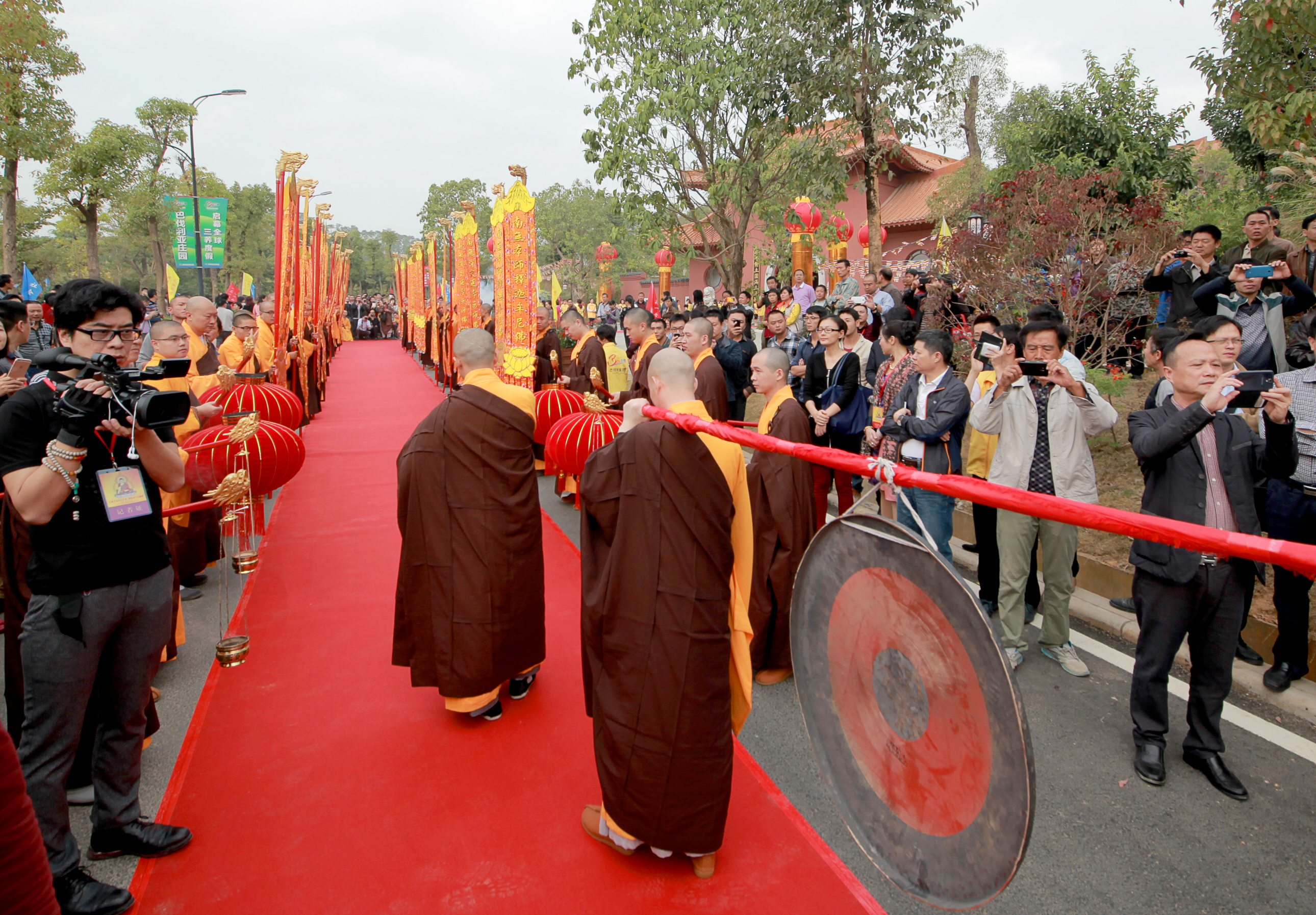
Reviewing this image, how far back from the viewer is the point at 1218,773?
8.88 ft

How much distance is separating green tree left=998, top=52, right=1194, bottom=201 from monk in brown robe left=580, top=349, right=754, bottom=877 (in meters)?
12.8

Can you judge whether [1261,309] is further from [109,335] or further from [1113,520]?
[109,335]

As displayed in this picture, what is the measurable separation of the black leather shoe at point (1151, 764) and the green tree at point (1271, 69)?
15.9ft

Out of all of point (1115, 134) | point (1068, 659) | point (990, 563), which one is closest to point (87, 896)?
point (1068, 659)

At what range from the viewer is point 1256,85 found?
5.84 metres

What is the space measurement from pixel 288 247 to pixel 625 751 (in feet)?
27.6

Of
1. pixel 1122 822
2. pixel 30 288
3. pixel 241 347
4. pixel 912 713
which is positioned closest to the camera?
pixel 912 713

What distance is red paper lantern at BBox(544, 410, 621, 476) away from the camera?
466cm

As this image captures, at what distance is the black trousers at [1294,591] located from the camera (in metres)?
3.30

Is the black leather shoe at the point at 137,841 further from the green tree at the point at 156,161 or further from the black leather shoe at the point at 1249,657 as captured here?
the green tree at the point at 156,161

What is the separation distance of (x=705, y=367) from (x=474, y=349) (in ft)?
9.55

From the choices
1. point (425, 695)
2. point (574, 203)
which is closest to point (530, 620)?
point (425, 695)

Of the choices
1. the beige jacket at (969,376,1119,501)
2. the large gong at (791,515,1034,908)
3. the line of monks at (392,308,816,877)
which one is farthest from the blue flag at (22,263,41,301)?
the large gong at (791,515,1034,908)

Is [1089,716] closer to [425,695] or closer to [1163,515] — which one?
[1163,515]
